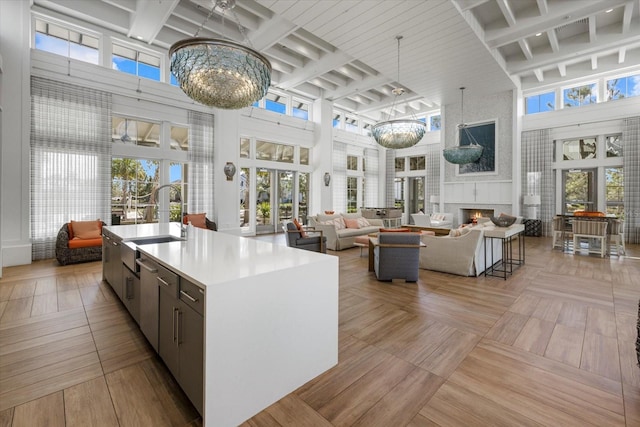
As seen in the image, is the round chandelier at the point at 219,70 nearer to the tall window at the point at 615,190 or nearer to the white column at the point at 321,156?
the white column at the point at 321,156

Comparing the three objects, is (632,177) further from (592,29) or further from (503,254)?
(503,254)

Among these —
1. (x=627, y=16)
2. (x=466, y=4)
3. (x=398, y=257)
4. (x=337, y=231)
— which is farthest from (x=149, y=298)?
Answer: (x=627, y=16)

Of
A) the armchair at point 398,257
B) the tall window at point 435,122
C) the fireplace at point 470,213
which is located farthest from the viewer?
the tall window at point 435,122

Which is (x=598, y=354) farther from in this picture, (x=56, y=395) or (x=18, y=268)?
(x=18, y=268)

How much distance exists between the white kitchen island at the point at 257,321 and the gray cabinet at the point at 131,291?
2.00 ft

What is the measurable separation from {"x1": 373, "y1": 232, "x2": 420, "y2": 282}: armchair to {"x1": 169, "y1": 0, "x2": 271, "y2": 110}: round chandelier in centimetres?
263

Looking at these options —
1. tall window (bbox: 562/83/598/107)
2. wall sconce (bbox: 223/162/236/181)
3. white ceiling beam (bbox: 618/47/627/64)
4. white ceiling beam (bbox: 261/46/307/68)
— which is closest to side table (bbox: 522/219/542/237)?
tall window (bbox: 562/83/598/107)

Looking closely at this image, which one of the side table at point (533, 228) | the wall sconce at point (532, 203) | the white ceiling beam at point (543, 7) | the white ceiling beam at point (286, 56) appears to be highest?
the white ceiling beam at point (286, 56)

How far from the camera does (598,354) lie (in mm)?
2336

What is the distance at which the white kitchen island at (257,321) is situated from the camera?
1.48 m

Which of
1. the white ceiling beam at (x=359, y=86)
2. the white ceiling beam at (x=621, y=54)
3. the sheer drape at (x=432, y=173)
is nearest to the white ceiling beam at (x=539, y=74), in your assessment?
the white ceiling beam at (x=621, y=54)

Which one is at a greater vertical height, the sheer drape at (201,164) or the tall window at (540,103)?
the tall window at (540,103)

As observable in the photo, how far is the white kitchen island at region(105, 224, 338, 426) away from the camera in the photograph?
58.4 inches

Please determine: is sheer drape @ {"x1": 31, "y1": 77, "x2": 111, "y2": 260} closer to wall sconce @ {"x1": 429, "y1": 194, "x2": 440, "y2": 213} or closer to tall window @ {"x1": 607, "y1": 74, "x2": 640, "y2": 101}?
wall sconce @ {"x1": 429, "y1": 194, "x2": 440, "y2": 213}
